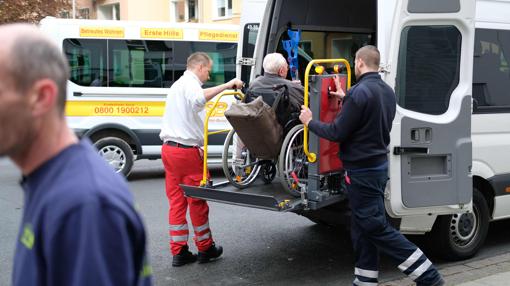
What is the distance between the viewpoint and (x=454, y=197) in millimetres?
5312

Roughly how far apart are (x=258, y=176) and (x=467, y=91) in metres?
1.93

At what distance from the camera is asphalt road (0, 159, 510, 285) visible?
18.4 feet

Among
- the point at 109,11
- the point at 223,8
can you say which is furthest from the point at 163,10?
Result: the point at 223,8

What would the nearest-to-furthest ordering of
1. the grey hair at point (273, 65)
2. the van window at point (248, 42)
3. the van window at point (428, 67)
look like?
the van window at point (428, 67), the grey hair at point (273, 65), the van window at point (248, 42)

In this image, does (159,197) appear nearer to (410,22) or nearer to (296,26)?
(296,26)

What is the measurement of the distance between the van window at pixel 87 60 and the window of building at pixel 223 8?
14739mm

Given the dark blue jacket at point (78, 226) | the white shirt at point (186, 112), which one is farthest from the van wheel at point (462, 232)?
the dark blue jacket at point (78, 226)

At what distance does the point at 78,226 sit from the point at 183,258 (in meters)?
4.56

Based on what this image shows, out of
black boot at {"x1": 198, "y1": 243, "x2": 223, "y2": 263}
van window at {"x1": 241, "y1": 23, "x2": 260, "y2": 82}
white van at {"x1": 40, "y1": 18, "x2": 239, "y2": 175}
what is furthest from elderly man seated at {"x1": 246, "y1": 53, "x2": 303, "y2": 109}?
white van at {"x1": 40, "y1": 18, "x2": 239, "y2": 175}

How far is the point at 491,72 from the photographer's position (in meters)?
6.03

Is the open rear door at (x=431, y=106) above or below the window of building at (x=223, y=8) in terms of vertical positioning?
below

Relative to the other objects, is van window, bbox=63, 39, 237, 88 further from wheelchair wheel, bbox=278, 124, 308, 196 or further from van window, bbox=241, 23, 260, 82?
wheelchair wheel, bbox=278, 124, 308, 196

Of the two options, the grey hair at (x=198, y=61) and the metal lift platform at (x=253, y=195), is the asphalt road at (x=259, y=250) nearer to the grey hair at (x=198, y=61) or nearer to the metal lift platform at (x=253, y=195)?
the metal lift platform at (x=253, y=195)

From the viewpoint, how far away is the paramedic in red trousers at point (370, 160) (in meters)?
4.73
